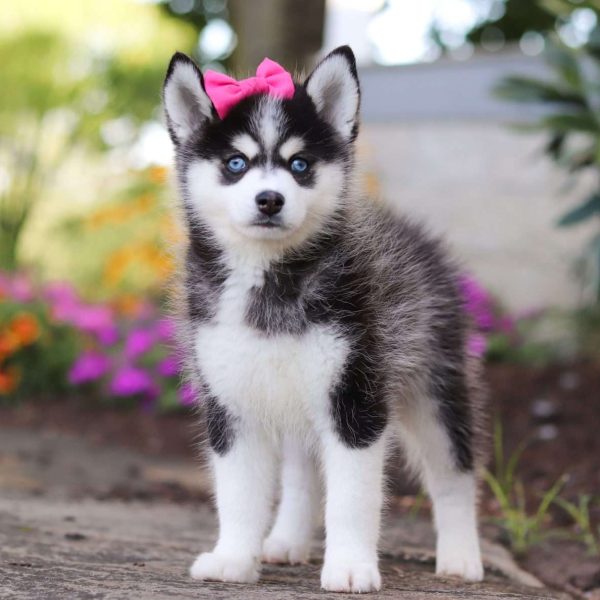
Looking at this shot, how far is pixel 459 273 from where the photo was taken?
3854 millimetres

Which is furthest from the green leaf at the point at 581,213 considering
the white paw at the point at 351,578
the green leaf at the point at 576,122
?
the white paw at the point at 351,578

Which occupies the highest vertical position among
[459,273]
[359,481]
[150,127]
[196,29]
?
[196,29]

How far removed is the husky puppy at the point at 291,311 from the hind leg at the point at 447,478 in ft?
Answer: 0.21

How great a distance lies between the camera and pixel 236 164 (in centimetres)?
287

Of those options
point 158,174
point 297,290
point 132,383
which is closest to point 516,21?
point 158,174

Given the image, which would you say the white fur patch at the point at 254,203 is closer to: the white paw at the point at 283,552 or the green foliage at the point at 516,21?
the white paw at the point at 283,552

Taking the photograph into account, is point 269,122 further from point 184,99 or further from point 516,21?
point 516,21

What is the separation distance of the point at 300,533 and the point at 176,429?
12.7 feet

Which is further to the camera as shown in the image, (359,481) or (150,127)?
(150,127)

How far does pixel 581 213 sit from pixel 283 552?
2.79 meters

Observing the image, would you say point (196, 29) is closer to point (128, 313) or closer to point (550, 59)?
point (128, 313)

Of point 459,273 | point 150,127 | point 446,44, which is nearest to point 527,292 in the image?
point 459,273

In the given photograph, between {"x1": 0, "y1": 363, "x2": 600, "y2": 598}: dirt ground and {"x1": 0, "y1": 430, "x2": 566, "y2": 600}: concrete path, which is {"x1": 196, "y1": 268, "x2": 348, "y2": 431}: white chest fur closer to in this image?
{"x1": 0, "y1": 430, "x2": 566, "y2": 600}: concrete path

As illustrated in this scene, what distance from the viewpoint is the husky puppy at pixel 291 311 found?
2764 millimetres
